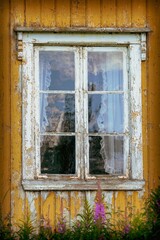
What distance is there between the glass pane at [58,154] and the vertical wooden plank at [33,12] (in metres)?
1.29

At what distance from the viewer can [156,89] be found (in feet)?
24.5

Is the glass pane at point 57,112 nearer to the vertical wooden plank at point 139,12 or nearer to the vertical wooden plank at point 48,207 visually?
the vertical wooden plank at point 48,207

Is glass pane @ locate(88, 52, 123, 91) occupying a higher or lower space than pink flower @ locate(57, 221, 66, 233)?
higher

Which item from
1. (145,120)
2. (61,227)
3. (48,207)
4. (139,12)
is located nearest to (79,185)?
(48,207)

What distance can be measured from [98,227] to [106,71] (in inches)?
71.9

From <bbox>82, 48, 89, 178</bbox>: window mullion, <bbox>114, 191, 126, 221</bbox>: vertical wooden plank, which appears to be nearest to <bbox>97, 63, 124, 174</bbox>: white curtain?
<bbox>82, 48, 89, 178</bbox>: window mullion

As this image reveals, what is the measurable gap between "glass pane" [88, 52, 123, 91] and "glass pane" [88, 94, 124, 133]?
0.10m

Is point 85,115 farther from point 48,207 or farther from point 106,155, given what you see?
point 48,207

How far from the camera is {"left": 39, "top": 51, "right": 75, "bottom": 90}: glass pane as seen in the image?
7.48 metres

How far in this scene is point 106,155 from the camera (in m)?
7.48

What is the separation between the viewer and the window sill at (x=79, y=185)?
7242 mm

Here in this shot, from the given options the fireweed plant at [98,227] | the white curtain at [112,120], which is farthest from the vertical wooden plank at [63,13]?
the fireweed plant at [98,227]

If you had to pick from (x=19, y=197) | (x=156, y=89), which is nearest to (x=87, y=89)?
(x=156, y=89)

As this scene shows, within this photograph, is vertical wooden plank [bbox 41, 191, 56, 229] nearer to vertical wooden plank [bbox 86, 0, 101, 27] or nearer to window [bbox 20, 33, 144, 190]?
window [bbox 20, 33, 144, 190]
